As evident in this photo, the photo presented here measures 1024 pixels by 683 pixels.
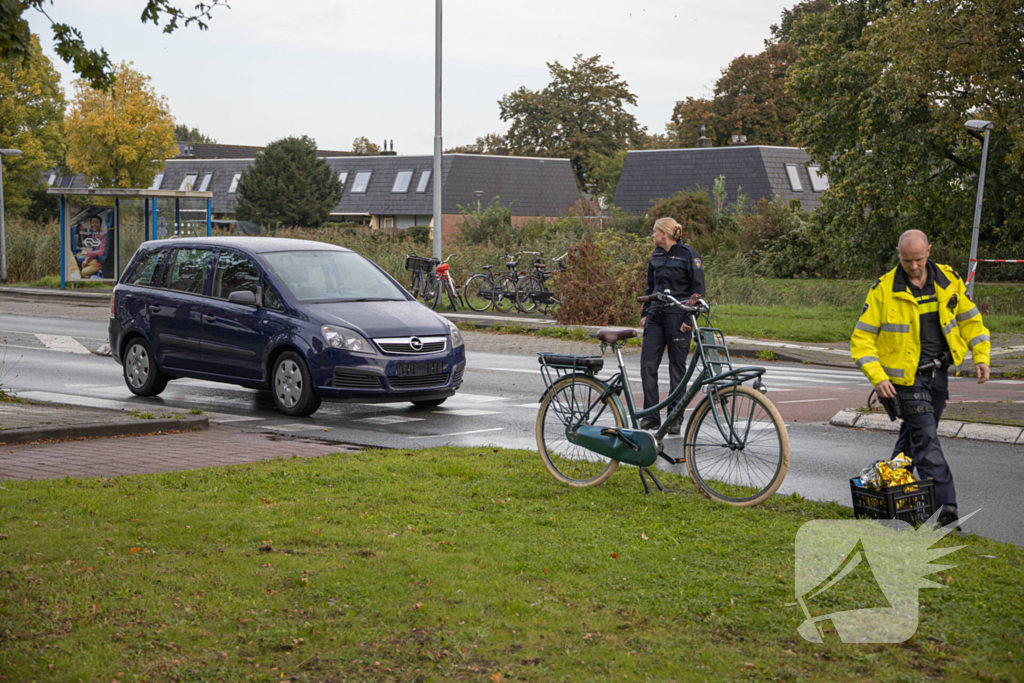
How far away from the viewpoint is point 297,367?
10969mm

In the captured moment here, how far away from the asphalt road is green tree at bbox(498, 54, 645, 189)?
6233cm

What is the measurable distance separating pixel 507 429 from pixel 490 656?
623 centimetres

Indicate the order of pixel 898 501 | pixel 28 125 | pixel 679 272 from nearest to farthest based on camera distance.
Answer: pixel 898 501
pixel 679 272
pixel 28 125

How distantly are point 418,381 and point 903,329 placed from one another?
5836mm

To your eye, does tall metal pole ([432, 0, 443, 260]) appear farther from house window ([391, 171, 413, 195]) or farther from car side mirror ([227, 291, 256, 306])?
house window ([391, 171, 413, 195])

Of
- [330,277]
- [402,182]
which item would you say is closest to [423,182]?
[402,182]

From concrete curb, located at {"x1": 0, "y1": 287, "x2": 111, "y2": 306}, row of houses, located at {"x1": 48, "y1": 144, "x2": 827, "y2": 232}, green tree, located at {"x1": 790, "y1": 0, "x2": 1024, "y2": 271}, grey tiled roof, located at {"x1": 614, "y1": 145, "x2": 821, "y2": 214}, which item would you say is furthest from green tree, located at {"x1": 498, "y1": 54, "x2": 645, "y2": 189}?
concrete curb, located at {"x1": 0, "y1": 287, "x2": 111, "y2": 306}

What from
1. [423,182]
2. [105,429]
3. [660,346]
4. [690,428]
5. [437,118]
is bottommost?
[105,429]

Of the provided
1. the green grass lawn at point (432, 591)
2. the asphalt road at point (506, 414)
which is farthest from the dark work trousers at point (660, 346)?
the green grass lawn at point (432, 591)

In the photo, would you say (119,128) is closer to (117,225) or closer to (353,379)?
(117,225)

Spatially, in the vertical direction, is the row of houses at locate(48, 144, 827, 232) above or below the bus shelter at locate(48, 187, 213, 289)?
above

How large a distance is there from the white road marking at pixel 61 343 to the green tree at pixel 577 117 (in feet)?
198

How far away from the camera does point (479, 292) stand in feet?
83.9

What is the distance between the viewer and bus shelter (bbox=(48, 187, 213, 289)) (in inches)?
1275
